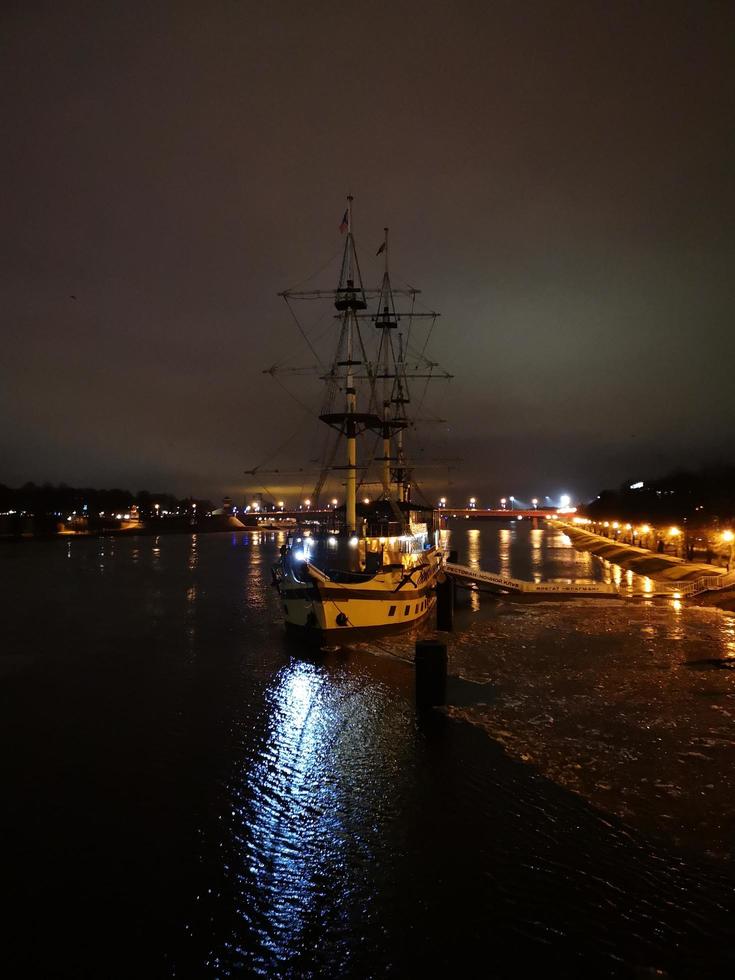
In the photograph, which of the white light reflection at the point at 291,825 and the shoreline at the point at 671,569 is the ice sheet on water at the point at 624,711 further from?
the shoreline at the point at 671,569

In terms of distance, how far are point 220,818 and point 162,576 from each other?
72.0 meters

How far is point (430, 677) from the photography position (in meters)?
23.8

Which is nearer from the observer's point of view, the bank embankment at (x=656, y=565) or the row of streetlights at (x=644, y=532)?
the bank embankment at (x=656, y=565)

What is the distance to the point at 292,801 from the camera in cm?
1652

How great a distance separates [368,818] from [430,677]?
8679mm

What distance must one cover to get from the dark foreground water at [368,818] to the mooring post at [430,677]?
0.86 metres

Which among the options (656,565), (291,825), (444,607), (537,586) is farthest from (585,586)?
(291,825)

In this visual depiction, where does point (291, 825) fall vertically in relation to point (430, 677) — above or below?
below

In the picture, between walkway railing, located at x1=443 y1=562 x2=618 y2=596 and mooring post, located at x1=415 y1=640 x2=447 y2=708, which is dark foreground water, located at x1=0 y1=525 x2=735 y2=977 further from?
walkway railing, located at x1=443 y1=562 x2=618 y2=596

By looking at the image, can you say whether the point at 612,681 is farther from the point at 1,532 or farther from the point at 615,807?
the point at 1,532

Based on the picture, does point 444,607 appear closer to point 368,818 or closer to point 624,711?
point 624,711

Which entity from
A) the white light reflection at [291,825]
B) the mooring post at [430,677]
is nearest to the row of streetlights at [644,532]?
the mooring post at [430,677]

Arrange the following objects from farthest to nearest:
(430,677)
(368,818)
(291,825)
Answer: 1. (430,677)
2. (368,818)
3. (291,825)

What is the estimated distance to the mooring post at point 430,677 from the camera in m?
23.7
